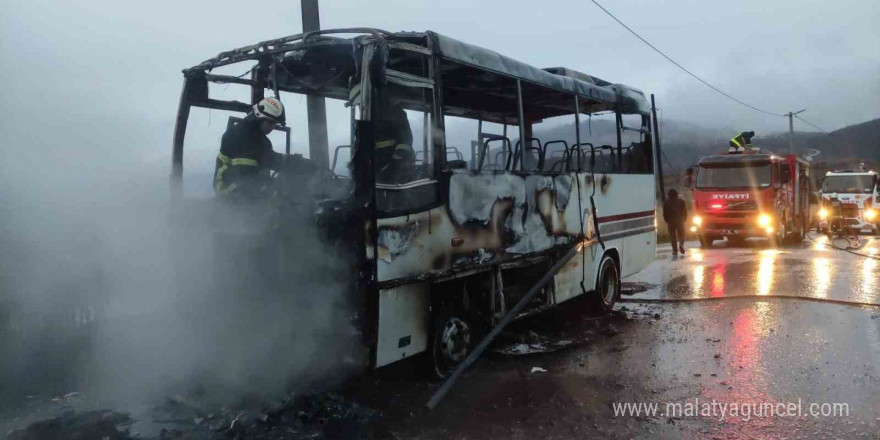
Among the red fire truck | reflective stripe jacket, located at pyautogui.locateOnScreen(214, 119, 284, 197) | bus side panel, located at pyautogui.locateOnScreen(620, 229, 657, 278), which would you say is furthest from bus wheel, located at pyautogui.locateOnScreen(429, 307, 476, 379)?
the red fire truck

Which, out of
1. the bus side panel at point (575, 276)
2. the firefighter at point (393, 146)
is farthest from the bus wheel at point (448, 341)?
the bus side panel at point (575, 276)

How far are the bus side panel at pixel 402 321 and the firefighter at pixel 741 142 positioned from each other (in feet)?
53.3

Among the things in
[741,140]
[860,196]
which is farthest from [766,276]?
[860,196]

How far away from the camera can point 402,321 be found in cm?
482

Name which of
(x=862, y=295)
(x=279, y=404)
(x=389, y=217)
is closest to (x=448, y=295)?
(x=389, y=217)

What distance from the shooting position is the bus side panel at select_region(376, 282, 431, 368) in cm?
460

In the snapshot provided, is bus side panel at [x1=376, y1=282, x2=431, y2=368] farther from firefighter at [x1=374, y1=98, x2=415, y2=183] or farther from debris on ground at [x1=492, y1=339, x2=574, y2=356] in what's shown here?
debris on ground at [x1=492, y1=339, x2=574, y2=356]

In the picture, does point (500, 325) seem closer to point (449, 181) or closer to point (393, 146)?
point (449, 181)

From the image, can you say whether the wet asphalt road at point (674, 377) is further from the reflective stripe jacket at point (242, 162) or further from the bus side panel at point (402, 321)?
the reflective stripe jacket at point (242, 162)

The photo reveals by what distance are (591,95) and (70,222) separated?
229 inches

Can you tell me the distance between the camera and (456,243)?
5297 mm

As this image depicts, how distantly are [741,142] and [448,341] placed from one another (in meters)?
16.6

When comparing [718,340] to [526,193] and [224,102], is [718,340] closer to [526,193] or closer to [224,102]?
[526,193]

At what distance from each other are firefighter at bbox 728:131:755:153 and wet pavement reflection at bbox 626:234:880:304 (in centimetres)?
317
